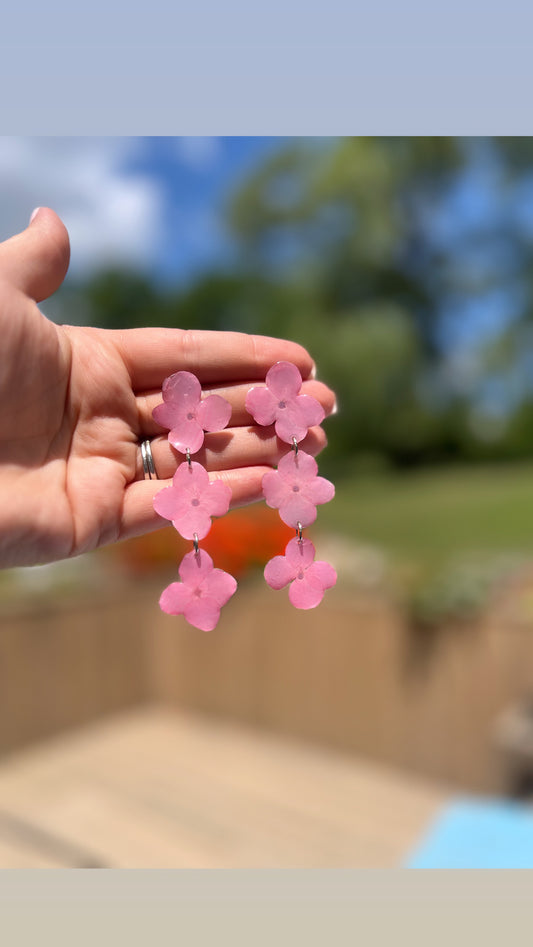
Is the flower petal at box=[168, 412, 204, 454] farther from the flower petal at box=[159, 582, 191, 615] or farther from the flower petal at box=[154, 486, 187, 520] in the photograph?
the flower petal at box=[159, 582, 191, 615]

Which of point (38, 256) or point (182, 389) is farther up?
point (38, 256)

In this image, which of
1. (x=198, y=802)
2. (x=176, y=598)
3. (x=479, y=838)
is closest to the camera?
(x=176, y=598)

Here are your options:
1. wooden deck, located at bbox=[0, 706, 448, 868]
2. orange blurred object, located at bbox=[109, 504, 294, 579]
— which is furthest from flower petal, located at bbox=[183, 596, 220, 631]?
orange blurred object, located at bbox=[109, 504, 294, 579]

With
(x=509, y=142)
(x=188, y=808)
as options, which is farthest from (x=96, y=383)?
(x=509, y=142)

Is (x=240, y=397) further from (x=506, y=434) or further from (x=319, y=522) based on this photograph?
(x=506, y=434)

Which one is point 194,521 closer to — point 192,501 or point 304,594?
point 192,501

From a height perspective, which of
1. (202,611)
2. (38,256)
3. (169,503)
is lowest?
(202,611)

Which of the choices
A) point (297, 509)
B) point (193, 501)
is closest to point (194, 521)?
point (193, 501)
